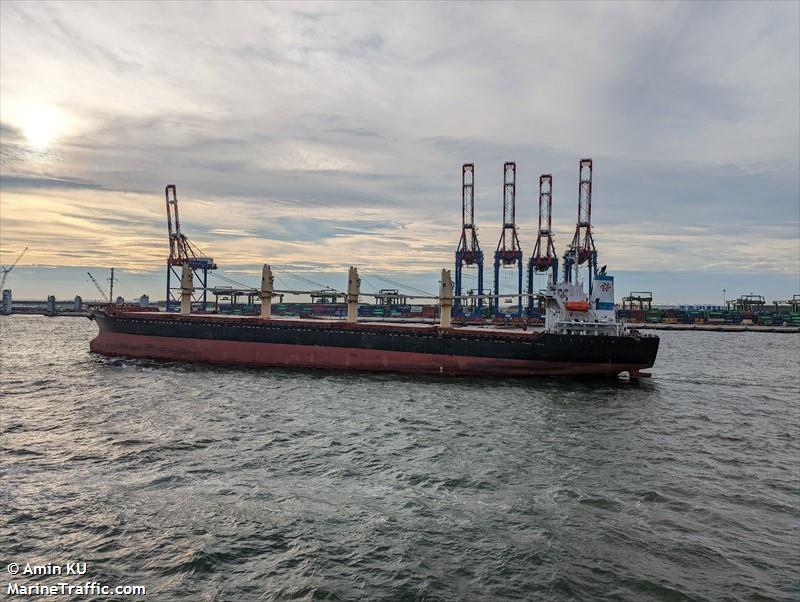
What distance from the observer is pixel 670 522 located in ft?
37.7

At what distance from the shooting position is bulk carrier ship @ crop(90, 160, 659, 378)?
3259 cm

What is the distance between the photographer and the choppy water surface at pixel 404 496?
910cm

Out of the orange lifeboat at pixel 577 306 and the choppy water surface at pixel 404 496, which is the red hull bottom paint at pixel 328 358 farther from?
the choppy water surface at pixel 404 496

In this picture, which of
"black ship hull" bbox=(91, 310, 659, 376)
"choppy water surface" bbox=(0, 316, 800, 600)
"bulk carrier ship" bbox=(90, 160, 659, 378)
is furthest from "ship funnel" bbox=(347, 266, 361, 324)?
"choppy water surface" bbox=(0, 316, 800, 600)

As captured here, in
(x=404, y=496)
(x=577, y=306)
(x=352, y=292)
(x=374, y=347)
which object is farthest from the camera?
(x=352, y=292)

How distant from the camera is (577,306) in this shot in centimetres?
3466

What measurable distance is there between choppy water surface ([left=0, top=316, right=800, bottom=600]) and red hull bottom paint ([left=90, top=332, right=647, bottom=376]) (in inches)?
275

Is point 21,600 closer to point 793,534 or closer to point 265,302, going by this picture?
point 793,534

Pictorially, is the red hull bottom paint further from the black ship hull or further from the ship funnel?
the ship funnel

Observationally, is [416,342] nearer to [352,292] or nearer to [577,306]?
[352,292]

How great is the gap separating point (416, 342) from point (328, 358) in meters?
7.14

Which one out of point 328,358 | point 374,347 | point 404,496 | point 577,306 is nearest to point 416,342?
→ point 374,347

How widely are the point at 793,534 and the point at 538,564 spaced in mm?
6719

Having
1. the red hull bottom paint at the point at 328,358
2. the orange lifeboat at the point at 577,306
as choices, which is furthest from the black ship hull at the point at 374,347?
A: the orange lifeboat at the point at 577,306
